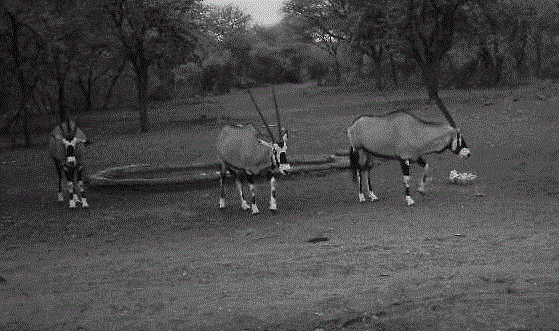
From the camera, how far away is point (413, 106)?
39031 mm

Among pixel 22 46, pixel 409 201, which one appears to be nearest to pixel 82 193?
pixel 409 201

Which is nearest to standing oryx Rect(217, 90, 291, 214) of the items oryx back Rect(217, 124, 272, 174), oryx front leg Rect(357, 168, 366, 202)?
oryx back Rect(217, 124, 272, 174)

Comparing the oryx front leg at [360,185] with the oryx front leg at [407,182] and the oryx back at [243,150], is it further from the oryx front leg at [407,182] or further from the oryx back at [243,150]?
the oryx back at [243,150]

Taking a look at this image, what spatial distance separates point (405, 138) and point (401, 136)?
9cm

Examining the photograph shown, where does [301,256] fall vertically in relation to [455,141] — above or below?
below

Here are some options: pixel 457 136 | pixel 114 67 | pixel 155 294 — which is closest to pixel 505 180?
pixel 457 136

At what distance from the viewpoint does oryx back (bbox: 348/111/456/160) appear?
14648 mm

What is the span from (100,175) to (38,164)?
7940 mm

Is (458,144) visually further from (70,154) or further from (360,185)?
(70,154)

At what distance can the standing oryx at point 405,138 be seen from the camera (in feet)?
48.0

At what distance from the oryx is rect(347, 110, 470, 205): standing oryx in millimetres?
6065

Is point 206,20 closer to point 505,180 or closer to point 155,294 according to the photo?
point 505,180

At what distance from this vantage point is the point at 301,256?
34.7ft

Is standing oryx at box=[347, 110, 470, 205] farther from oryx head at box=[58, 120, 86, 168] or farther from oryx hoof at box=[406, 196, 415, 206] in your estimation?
oryx head at box=[58, 120, 86, 168]
